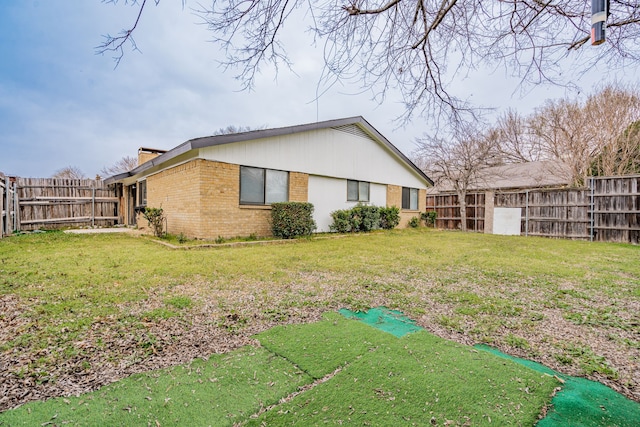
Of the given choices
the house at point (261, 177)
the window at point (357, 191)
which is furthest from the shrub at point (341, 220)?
the window at point (357, 191)

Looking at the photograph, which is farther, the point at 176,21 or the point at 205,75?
the point at 205,75

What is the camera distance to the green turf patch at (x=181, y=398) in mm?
1502

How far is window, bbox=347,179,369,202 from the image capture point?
12.2 metres

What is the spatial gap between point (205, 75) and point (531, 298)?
5095 millimetres

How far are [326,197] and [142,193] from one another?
8.41 m

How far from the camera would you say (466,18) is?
11.8 feet

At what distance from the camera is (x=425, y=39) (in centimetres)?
355

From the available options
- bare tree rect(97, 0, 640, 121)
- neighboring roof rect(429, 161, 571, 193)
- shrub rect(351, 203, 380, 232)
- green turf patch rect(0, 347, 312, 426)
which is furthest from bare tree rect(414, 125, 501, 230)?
green turf patch rect(0, 347, 312, 426)

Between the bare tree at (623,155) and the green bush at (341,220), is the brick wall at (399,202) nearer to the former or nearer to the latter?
the green bush at (341,220)

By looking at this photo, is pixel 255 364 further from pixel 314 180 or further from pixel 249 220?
pixel 314 180

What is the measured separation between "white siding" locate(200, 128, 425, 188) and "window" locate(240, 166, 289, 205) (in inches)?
9.3

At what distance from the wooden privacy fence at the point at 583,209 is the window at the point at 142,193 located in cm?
1575

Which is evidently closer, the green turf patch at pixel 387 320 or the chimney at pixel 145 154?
the green turf patch at pixel 387 320

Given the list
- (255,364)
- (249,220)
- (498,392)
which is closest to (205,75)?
(255,364)
